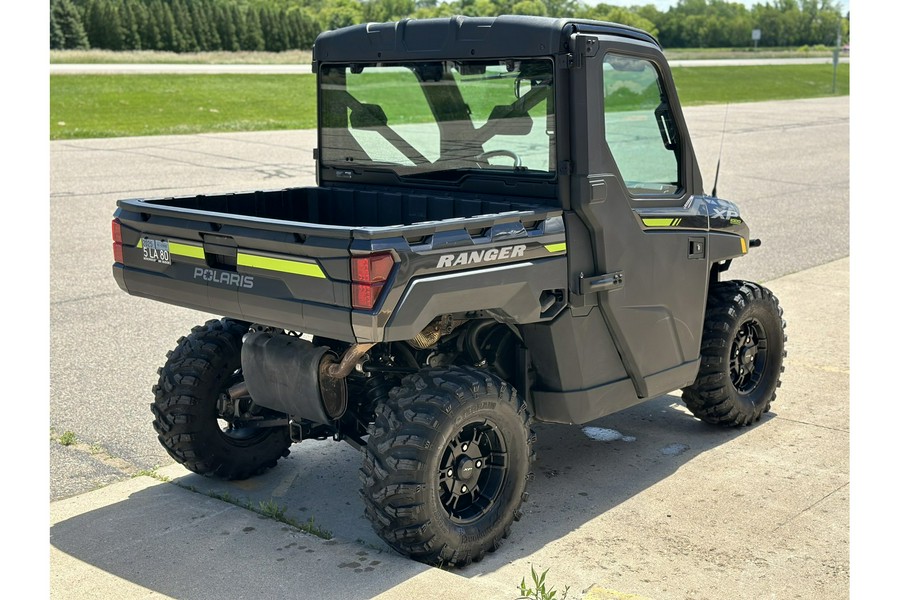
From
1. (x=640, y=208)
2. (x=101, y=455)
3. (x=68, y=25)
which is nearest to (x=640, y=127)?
(x=640, y=208)

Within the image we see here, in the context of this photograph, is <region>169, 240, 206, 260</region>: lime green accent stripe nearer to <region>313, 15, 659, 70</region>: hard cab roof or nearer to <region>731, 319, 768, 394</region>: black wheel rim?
<region>313, 15, 659, 70</region>: hard cab roof

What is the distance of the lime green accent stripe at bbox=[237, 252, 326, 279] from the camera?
13.8 ft

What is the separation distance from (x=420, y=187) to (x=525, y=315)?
1.12 meters

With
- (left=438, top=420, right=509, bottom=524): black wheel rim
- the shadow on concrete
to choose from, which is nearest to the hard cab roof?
(left=438, top=420, right=509, bottom=524): black wheel rim

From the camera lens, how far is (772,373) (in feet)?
20.8

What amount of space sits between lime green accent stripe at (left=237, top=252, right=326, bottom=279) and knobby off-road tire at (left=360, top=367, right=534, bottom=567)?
0.64 m

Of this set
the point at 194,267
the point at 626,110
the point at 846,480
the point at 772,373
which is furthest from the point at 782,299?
the point at 194,267

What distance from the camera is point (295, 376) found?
187 inches

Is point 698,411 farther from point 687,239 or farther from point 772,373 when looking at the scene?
point 687,239

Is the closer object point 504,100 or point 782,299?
point 504,100

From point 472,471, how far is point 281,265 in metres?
1.18

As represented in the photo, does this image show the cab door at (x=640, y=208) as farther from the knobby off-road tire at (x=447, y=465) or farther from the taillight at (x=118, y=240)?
the taillight at (x=118, y=240)

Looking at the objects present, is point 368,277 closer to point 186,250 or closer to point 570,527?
point 186,250

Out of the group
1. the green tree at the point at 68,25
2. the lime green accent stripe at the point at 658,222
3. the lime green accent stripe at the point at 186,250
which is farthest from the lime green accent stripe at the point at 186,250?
the green tree at the point at 68,25
